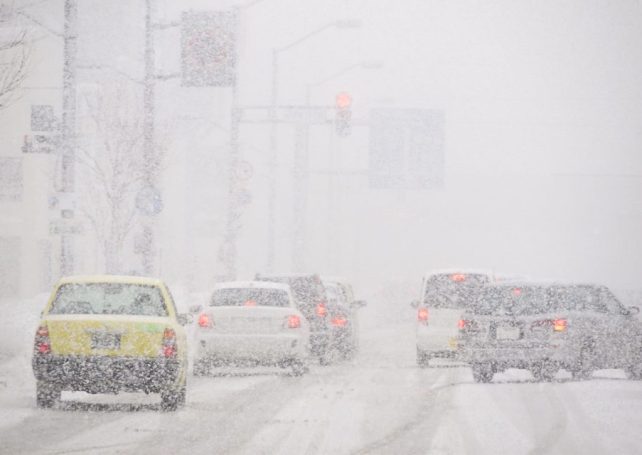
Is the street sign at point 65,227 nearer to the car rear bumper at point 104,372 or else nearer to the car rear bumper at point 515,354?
the car rear bumper at point 515,354

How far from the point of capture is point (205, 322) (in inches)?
949

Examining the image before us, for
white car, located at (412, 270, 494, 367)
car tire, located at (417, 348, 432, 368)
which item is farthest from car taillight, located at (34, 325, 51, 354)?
car tire, located at (417, 348, 432, 368)

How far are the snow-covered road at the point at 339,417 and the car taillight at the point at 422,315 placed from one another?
359 cm

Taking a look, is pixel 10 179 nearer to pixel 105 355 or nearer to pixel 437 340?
pixel 437 340

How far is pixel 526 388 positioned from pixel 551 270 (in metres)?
101

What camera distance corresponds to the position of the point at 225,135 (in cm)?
9269

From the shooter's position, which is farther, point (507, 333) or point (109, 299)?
point (507, 333)

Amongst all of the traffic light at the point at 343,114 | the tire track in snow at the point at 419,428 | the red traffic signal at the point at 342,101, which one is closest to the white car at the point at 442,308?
the tire track in snow at the point at 419,428

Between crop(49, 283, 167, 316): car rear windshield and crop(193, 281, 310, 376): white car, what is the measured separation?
17.0 feet

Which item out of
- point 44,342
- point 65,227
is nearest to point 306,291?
point 65,227

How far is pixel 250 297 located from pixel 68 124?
5686mm

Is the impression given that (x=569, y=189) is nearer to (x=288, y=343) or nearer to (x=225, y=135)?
(x=225, y=135)

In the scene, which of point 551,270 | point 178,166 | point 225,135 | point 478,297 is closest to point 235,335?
point 478,297

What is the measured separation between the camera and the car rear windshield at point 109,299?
18125mm
